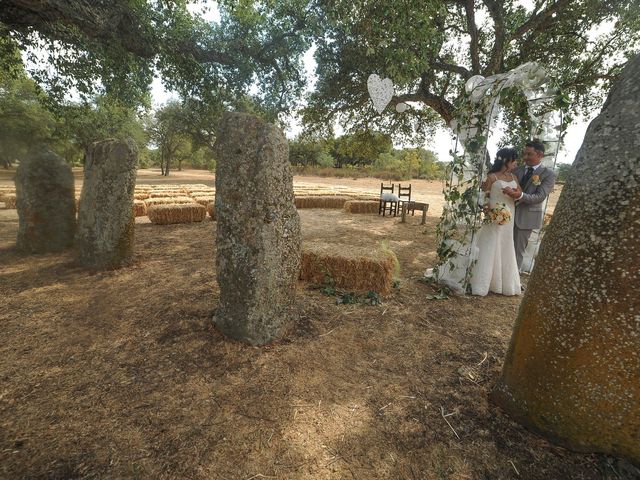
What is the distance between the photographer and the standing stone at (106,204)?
5.10 meters

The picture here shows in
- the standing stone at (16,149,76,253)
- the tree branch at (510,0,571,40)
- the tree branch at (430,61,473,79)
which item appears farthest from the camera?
the tree branch at (430,61,473,79)

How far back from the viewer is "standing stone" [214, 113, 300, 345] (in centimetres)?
310

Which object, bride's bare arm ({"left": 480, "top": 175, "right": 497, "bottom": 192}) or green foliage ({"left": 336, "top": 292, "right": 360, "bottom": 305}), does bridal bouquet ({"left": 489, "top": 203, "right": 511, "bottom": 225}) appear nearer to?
Result: bride's bare arm ({"left": 480, "top": 175, "right": 497, "bottom": 192})

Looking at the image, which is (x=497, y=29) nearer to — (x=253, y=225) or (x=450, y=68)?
(x=450, y=68)

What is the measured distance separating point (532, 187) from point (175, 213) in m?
9.56

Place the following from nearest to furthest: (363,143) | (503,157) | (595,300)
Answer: (595,300) < (503,157) < (363,143)

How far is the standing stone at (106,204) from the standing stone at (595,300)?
5.91 m

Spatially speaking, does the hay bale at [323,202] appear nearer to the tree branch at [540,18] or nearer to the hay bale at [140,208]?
the hay bale at [140,208]

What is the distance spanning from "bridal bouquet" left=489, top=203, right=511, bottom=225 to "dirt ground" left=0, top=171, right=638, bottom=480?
135cm

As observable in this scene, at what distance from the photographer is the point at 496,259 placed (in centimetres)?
521

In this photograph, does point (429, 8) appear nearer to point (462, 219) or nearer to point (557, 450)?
point (462, 219)

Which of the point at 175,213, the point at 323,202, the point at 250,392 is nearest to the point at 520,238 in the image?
the point at 250,392

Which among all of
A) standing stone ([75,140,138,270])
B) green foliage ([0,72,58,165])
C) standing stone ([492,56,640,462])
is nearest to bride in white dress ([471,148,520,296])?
standing stone ([492,56,640,462])

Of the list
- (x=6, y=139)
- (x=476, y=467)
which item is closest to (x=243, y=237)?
(x=476, y=467)
